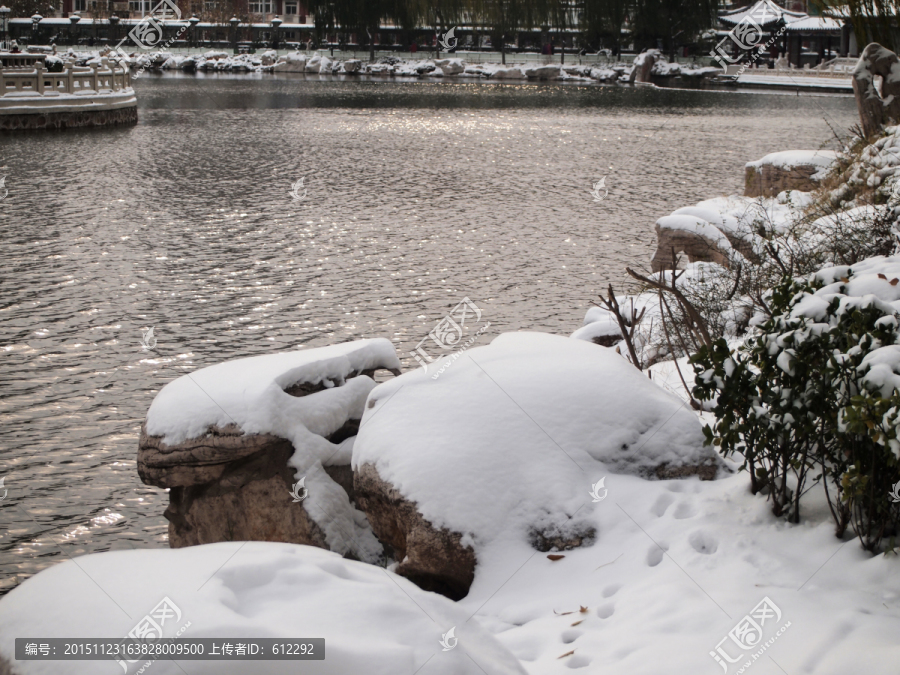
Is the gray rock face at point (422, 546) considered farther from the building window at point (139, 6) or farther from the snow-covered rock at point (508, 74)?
the building window at point (139, 6)

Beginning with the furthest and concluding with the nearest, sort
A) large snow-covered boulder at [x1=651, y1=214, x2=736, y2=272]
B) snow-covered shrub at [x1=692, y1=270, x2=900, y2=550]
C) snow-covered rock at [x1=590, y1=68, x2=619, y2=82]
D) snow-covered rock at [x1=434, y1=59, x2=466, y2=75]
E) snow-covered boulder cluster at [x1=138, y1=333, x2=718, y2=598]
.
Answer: snow-covered rock at [x1=434, y1=59, x2=466, y2=75] < snow-covered rock at [x1=590, y1=68, x2=619, y2=82] < large snow-covered boulder at [x1=651, y1=214, x2=736, y2=272] < snow-covered boulder cluster at [x1=138, y1=333, x2=718, y2=598] < snow-covered shrub at [x1=692, y1=270, x2=900, y2=550]

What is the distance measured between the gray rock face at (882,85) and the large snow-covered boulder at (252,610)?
13334 millimetres

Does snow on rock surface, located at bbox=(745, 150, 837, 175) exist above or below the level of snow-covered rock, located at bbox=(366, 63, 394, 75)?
below

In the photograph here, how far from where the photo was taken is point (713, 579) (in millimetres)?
4328

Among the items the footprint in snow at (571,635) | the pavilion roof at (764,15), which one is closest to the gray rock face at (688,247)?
the footprint in snow at (571,635)

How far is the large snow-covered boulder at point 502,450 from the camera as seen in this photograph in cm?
488

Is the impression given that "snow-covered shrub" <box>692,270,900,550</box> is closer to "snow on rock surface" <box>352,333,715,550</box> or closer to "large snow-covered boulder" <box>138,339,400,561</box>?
"snow on rock surface" <box>352,333,715,550</box>

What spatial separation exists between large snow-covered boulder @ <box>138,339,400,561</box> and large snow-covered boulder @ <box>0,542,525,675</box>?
8.41 ft

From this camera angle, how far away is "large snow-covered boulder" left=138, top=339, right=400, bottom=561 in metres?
5.87

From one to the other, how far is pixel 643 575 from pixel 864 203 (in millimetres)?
7136

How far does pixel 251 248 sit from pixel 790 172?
9776mm

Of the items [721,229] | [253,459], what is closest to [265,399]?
[253,459]

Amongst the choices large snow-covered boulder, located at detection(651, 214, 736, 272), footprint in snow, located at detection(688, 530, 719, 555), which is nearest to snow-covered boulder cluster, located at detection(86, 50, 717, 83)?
large snow-covered boulder, located at detection(651, 214, 736, 272)

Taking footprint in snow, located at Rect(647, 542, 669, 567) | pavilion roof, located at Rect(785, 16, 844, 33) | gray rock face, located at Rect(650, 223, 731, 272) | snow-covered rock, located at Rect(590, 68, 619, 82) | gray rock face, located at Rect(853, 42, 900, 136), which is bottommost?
footprint in snow, located at Rect(647, 542, 669, 567)
